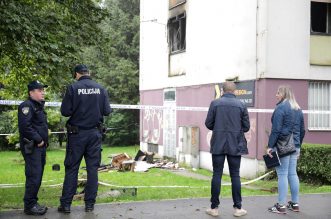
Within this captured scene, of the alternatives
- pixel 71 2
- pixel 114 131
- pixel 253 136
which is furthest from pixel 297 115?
pixel 114 131

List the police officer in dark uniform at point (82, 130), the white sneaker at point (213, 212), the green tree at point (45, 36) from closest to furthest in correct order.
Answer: the police officer in dark uniform at point (82, 130)
the white sneaker at point (213, 212)
the green tree at point (45, 36)

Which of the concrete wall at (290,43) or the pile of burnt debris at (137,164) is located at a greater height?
the concrete wall at (290,43)

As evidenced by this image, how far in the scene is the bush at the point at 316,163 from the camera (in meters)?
12.7

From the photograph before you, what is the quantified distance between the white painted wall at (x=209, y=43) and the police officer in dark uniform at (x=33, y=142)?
32.3 ft

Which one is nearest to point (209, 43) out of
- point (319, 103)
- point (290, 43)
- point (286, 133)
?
point (290, 43)

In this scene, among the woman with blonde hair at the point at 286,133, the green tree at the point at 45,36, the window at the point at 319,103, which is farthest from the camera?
the window at the point at 319,103

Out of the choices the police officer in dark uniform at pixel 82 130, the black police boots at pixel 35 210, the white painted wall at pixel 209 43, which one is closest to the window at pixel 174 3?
the white painted wall at pixel 209 43

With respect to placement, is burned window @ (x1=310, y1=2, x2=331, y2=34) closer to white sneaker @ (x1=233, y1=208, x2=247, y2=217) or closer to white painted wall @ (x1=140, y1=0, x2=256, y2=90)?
white painted wall @ (x1=140, y1=0, x2=256, y2=90)

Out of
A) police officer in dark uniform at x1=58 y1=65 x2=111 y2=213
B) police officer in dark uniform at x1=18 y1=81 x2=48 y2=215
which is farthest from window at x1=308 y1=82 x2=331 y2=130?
police officer in dark uniform at x1=18 y1=81 x2=48 y2=215

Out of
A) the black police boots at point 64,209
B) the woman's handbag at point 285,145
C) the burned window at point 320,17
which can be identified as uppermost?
the burned window at point 320,17

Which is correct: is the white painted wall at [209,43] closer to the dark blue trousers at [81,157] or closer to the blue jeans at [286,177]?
the blue jeans at [286,177]

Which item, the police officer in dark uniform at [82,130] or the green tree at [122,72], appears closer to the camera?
the police officer in dark uniform at [82,130]

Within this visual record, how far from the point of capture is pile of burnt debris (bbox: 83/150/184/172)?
61.0ft

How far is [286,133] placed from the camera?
24.8 feet
